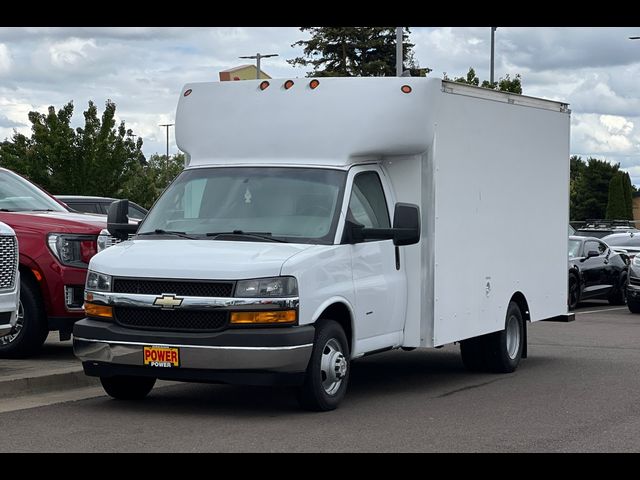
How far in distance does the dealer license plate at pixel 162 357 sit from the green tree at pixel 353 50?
45.5m

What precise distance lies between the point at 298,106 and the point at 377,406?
8.87 feet

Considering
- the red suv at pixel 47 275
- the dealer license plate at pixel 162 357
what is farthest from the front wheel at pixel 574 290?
the dealer license plate at pixel 162 357

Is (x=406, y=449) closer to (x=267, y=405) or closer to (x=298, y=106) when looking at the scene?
(x=267, y=405)

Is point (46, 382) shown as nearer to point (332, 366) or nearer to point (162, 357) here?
point (162, 357)

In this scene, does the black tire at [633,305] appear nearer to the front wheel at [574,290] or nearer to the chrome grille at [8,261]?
the front wheel at [574,290]

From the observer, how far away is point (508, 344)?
13.7 meters

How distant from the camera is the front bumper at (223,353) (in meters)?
9.77

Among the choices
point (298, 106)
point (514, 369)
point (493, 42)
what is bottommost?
point (514, 369)

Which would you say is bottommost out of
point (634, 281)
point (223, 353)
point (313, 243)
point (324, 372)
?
point (634, 281)

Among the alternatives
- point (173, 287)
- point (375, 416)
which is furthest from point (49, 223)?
point (375, 416)

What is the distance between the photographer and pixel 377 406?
10898 millimetres

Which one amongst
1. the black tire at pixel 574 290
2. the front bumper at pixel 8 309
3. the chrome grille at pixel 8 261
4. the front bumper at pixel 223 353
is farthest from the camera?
the black tire at pixel 574 290

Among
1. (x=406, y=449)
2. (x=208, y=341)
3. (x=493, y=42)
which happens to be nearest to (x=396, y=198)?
(x=208, y=341)

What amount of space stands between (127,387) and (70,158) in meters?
28.5
